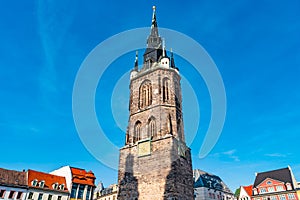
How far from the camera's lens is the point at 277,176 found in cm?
4031

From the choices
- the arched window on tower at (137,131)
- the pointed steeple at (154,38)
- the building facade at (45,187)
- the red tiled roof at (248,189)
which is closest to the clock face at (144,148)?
the arched window on tower at (137,131)

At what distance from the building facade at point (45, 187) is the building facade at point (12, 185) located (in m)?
0.71

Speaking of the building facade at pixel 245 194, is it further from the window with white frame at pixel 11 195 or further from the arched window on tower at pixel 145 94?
the window with white frame at pixel 11 195

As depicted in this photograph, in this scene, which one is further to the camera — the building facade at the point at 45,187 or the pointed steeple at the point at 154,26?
the pointed steeple at the point at 154,26

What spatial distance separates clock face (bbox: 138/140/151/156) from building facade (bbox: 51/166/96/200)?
14694mm

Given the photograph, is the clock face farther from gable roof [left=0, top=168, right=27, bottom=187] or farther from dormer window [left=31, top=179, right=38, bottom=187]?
gable roof [left=0, top=168, right=27, bottom=187]

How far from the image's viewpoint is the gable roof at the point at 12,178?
25248 millimetres

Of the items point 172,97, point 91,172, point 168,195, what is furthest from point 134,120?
point 91,172

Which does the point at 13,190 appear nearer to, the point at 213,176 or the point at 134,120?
the point at 134,120

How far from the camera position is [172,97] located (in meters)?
24.5

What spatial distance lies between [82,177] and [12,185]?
367 inches

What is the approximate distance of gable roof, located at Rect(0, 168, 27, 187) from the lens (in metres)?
25.2

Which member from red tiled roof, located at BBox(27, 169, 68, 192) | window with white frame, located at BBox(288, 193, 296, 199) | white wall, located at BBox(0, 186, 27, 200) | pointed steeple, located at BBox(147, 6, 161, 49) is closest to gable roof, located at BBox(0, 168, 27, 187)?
white wall, located at BBox(0, 186, 27, 200)

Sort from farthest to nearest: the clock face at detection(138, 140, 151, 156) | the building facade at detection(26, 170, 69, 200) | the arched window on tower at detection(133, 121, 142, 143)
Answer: the building facade at detection(26, 170, 69, 200), the arched window on tower at detection(133, 121, 142, 143), the clock face at detection(138, 140, 151, 156)
